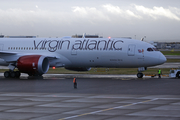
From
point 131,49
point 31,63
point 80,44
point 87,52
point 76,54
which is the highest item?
point 80,44

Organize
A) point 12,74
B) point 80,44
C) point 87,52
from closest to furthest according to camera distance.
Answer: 1. point 87,52
2. point 80,44
3. point 12,74

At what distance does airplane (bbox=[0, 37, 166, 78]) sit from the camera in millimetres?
35438

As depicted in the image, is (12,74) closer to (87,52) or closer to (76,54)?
(76,54)

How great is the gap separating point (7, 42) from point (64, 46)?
786cm

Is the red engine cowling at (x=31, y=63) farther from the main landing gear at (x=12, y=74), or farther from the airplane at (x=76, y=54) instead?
the main landing gear at (x=12, y=74)

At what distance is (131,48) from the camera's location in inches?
1406

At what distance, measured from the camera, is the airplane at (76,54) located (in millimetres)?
35438

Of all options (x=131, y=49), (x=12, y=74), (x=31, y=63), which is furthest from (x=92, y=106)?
(x=12, y=74)

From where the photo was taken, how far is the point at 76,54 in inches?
1473

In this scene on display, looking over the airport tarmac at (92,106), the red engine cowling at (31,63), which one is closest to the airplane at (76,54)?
the red engine cowling at (31,63)

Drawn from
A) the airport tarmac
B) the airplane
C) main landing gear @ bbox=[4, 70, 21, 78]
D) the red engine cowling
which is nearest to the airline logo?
the airplane

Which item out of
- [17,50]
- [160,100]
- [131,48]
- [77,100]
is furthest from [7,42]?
[160,100]

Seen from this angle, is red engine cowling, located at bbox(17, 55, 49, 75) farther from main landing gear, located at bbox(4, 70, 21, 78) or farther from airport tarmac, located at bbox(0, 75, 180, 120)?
airport tarmac, located at bbox(0, 75, 180, 120)

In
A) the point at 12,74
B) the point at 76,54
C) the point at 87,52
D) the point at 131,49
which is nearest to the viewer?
the point at 131,49
